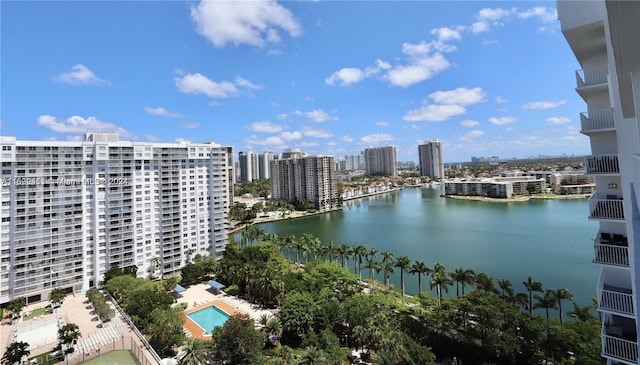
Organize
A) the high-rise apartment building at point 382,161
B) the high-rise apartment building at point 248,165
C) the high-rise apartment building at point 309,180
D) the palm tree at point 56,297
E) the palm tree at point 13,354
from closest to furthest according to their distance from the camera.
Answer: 1. the palm tree at point 13,354
2. the palm tree at point 56,297
3. the high-rise apartment building at point 309,180
4. the high-rise apartment building at point 248,165
5. the high-rise apartment building at point 382,161

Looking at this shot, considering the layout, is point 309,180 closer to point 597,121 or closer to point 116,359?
point 116,359

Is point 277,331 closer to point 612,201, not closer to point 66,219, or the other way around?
point 612,201

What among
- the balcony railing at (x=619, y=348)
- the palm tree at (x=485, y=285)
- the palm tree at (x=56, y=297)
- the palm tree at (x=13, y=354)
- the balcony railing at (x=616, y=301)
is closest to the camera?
the balcony railing at (x=619, y=348)

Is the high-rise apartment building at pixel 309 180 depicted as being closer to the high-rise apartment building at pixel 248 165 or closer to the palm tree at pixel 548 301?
the high-rise apartment building at pixel 248 165

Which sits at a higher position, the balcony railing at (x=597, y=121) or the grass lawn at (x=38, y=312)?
the balcony railing at (x=597, y=121)

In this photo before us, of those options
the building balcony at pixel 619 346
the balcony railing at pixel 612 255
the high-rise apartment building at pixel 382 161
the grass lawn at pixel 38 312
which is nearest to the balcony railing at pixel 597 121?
the balcony railing at pixel 612 255

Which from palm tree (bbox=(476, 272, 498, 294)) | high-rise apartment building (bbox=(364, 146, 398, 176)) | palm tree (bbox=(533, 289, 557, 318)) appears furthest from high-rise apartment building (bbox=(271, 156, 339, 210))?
high-rise apartment building (bbox=(364, 146, 398, 176))

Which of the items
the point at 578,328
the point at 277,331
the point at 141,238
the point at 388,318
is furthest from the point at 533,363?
the point at 141,238

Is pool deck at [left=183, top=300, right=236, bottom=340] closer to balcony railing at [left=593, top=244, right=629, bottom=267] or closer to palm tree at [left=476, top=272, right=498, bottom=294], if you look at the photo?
palm tree at [left=476, top=272, right=498, bottom=294]
